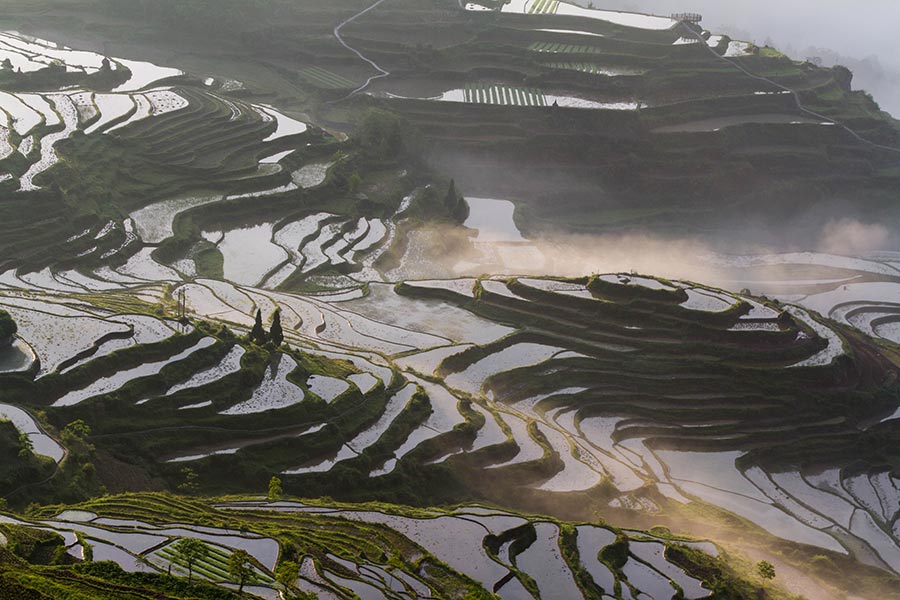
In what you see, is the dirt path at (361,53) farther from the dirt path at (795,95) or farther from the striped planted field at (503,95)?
the dirt path at (795,95)

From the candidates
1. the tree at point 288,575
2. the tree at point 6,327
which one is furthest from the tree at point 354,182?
the tree at point 288,575

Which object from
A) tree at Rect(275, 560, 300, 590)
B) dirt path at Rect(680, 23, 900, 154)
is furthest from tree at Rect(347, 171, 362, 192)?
tree at Rect(275, 560, 300, 590)

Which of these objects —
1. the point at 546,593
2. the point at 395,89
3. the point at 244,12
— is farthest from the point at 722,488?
the point at 244,12

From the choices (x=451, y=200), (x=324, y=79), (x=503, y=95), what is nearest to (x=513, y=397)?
(x=451, y=200)

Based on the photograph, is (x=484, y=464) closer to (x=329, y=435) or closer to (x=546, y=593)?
(x=329, y=435)

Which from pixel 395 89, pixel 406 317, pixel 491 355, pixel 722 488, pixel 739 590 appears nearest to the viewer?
pixel 739 590
